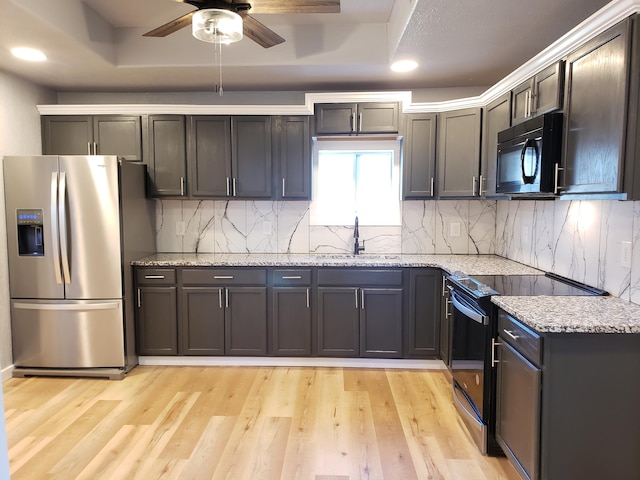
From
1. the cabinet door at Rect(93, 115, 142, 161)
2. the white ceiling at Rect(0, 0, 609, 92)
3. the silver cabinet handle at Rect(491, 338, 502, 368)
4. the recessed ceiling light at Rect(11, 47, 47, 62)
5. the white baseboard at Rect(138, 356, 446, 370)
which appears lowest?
the white baseboard at Rect(138, 356, 446, 370)

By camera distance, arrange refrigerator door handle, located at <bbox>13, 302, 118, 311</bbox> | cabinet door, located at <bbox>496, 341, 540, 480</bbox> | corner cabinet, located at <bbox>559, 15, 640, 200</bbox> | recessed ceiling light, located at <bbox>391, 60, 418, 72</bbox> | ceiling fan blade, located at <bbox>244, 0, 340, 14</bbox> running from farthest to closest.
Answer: refrigerator door handle, located at <bbox>13, 302, 118, 311</bbox> → recessed ceiling light, located at <bbox>391, 60, 418, 72</bbox> → ceiling fan blade, located at <bbox>244, 0, 340, 14</bbox> → cabinet door, located at <bbox>496, 341, 540, 480</bbox> → corner cabinet, located at <bbox>559, 15, 640, 200</bbox>

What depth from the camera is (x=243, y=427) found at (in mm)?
2668

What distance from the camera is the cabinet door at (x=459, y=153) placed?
350 cm

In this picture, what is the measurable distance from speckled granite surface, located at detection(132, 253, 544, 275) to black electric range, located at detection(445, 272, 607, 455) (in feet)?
1.17

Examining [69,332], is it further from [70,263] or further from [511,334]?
[511,334]

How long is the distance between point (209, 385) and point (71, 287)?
1.37 meters

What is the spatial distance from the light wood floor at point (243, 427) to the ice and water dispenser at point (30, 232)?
3.51ft

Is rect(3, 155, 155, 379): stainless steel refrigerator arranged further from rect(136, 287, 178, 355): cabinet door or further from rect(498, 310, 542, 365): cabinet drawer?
rect(498, 310, 542, 365): cabinet drawer

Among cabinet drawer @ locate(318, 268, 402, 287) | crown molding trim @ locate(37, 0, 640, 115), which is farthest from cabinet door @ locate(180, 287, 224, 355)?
crown molding trim @ locate(37, 0, 640, 115)

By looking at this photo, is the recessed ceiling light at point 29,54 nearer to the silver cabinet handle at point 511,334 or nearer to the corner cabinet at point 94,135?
the corner cabinet at point 94,135

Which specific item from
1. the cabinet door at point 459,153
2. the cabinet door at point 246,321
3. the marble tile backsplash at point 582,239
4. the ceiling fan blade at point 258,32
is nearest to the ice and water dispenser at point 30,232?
the cabinet door at point 246,321

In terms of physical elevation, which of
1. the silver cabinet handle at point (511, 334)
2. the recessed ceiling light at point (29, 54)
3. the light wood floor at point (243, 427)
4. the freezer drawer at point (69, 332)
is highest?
the recessed ceiling light at point (29, 54)

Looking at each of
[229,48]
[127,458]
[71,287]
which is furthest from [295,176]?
[127,458]

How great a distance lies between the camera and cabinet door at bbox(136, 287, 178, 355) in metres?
3.58
